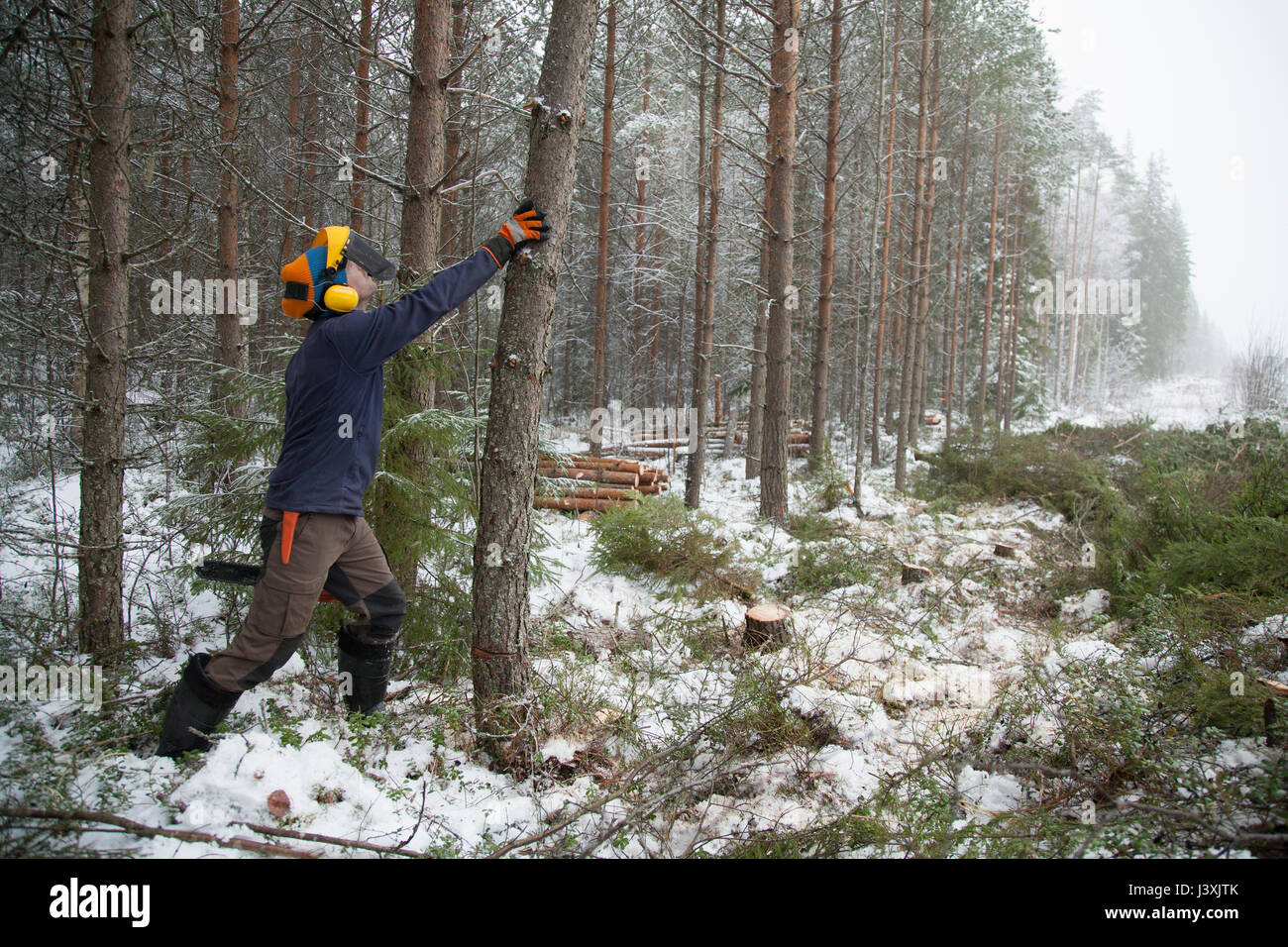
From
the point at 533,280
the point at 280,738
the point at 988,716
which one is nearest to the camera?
the point at 280,738

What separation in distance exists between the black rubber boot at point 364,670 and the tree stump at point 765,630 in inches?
106

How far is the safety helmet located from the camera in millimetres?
3057

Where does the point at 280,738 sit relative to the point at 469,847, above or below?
above

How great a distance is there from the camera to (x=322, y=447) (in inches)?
120

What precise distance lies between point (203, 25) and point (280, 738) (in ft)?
20.7

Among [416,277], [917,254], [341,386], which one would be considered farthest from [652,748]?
[917,254]

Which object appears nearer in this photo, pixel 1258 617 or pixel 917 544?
pixel 1258 617

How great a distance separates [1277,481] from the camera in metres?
6.12

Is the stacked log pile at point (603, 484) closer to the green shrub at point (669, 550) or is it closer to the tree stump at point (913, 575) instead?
the green shrub at point (669, 550)

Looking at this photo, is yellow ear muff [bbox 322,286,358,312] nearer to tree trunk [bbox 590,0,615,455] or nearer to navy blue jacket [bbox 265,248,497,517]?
navy blue jacket [bbox 265,248,497,517]

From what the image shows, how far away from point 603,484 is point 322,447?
26.5ft
